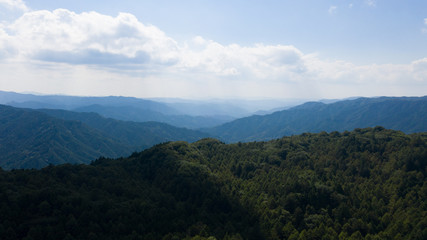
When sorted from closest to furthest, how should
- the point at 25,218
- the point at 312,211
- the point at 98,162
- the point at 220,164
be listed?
the point at 25,218, the point at 312,211, the point at 98,162, the point at 220,164

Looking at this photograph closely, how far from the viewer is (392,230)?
256ft

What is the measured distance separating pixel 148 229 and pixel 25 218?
112 ft

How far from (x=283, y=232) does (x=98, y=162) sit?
119325 mm

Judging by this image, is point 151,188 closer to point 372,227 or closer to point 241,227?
point 241,227

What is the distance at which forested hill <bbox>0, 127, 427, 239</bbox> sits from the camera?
238 feet

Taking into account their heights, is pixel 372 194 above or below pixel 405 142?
below

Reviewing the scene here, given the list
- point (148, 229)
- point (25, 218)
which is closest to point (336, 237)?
point (148, 229)

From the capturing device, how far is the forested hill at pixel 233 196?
72.5 metres

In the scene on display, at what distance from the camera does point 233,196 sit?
4405 inches

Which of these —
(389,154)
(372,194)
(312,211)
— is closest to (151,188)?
(312,211)

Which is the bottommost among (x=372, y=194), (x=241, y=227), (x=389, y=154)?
(x=241, y=227)

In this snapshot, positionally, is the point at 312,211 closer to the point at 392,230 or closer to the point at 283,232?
the point at 283,232

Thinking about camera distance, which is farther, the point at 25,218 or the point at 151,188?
the point at 151,188

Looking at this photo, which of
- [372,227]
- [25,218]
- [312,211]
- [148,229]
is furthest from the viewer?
[312,211]
